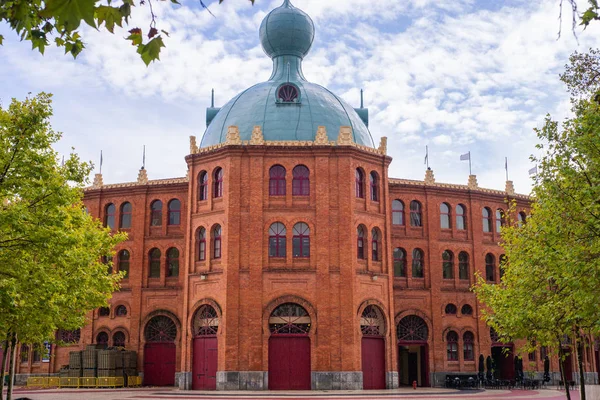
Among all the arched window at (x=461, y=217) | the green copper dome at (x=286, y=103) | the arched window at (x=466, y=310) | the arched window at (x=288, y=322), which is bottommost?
the arched window at (x=288, y=322)

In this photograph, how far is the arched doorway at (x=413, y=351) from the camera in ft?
157

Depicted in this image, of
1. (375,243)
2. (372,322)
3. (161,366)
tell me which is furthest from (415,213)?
(161,366)

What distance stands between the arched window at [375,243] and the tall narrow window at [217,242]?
9.66 metres

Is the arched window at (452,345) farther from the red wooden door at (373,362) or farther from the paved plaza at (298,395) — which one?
the paved plaza at (298,395)

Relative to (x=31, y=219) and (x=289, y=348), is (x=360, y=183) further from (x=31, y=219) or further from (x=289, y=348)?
(x=31, y=219)

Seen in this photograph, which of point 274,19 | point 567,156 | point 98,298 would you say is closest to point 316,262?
point 98,298

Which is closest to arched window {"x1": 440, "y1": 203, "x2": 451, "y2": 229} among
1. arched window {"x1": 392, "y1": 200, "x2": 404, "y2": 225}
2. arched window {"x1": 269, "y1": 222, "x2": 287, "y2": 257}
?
arched window {"x1": 392, "y1": 200, "x2": 404, "y2": 225}

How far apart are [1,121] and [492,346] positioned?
124 feet

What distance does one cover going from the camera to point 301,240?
1681 inches

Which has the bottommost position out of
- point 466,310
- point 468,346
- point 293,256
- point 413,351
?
point 413,351

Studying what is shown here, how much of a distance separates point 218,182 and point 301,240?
664 centimetres

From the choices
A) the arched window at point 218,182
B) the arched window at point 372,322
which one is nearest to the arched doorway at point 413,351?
the arched window at point 372,322

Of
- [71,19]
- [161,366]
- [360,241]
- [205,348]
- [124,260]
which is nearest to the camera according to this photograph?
[71,19]

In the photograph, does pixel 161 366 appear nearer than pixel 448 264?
Yes
